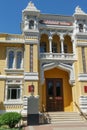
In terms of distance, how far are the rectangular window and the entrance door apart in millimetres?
2793

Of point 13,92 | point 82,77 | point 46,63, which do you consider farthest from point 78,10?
point 13,92

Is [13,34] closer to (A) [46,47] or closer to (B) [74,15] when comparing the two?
(A) [46,47]

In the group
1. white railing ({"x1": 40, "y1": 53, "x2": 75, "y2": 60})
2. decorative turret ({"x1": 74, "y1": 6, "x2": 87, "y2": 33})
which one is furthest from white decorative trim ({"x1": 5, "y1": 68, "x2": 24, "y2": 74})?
decorative turret ({"x1": 74, "y1": 6, "x2": 87, "y2": 33})

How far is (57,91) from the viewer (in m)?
18.0

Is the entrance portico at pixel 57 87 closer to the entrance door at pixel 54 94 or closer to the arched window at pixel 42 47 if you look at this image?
the entrance door at pixel 54 94

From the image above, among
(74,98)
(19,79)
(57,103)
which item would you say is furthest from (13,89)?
(74,98)

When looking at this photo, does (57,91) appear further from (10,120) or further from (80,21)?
(80,21)

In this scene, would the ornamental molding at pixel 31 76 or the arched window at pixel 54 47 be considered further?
the arched window at pixel 54 47

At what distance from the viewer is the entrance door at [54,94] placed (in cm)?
1764

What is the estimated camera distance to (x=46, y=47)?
18750 mm

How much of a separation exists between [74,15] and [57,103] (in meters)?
7.95

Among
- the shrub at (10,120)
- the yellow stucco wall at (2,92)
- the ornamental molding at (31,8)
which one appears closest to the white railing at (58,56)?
the yellow stucco wall at (2,92)

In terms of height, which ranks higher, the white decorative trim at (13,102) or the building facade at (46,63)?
the building facade at (46,63)

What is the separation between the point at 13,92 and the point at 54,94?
362cm
